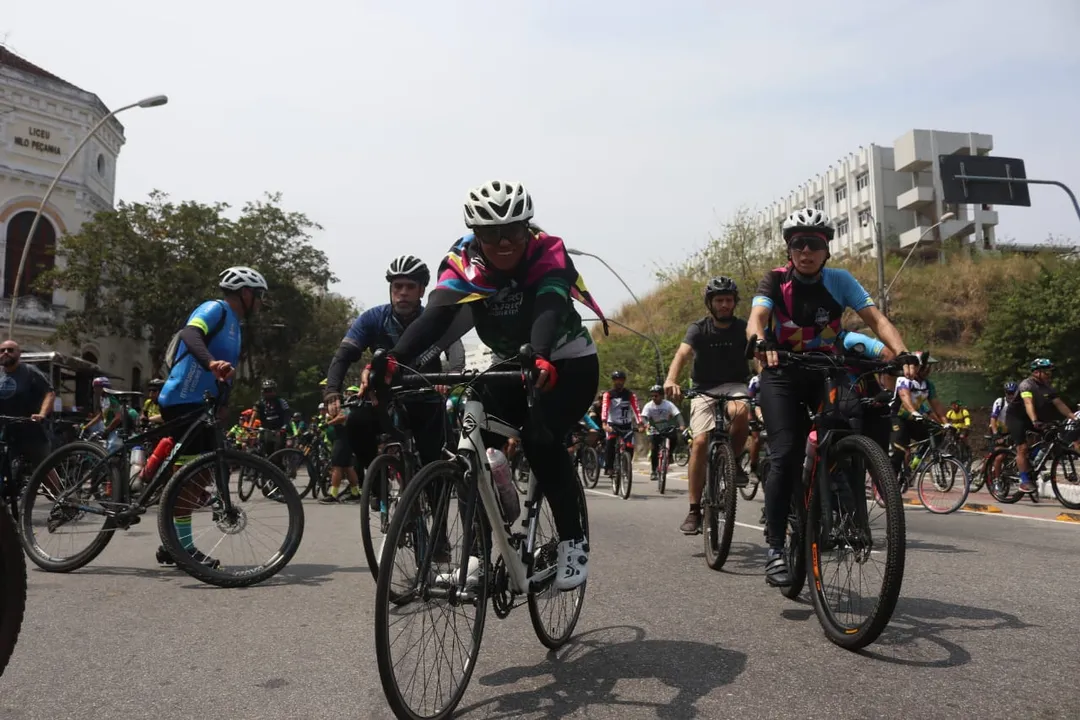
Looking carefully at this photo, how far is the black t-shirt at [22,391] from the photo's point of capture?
26.2ft

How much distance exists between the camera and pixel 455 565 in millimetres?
3074

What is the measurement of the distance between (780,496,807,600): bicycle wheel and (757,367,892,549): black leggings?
0.06 m

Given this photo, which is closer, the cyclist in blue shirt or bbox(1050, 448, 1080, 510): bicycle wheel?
the cyclist in blue shirt

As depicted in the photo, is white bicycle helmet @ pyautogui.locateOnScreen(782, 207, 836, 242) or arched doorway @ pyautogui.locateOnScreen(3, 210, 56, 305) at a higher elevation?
arched doorway @ pyautogui.locateOnScreen(3, 210, 56, 305)

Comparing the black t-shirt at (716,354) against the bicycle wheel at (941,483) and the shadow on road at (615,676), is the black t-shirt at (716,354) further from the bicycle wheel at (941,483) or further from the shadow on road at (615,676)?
the bicycle wheel at (941,483)

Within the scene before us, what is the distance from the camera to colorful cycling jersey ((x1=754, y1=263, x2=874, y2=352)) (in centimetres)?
488

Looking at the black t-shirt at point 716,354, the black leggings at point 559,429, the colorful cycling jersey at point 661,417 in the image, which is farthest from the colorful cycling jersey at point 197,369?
the colorful cycling jersey at point 661,417

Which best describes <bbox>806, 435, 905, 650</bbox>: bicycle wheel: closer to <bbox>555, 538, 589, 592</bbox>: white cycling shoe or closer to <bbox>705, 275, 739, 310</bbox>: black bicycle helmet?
<bbox>555, 538, 589, 592</bbox>: white cycling shoe

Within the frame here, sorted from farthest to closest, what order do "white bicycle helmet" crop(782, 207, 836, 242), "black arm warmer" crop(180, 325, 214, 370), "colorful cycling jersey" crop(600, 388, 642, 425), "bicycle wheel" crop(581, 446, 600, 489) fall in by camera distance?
"bicycle wheel" crop(581, 446, 600, 489)
"colorful cycling jersey" crop(600, 388, 642, 425)
"black arm warmer" crop(180, 325, 214, 370)
"white bicycle helmet" crop(782, 207, 836, 242)

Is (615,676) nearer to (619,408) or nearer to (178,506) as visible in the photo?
(178,506)

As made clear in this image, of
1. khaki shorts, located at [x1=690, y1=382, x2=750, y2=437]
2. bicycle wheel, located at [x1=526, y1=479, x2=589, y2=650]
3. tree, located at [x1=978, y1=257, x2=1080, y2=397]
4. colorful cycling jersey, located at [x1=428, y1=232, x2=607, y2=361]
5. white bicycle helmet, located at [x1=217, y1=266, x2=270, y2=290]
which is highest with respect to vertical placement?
tree, located at [x1=978, y1=257, x2=1080, y2=397]

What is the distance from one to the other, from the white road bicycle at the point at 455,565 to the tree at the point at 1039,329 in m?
29.6

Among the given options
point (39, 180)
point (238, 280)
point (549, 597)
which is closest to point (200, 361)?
point (238, 280)

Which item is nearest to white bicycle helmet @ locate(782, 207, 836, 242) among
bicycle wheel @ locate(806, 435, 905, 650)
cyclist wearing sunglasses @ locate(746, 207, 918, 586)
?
cyclist wearing sunglasses @ locate(746, 207, 918, 586)
